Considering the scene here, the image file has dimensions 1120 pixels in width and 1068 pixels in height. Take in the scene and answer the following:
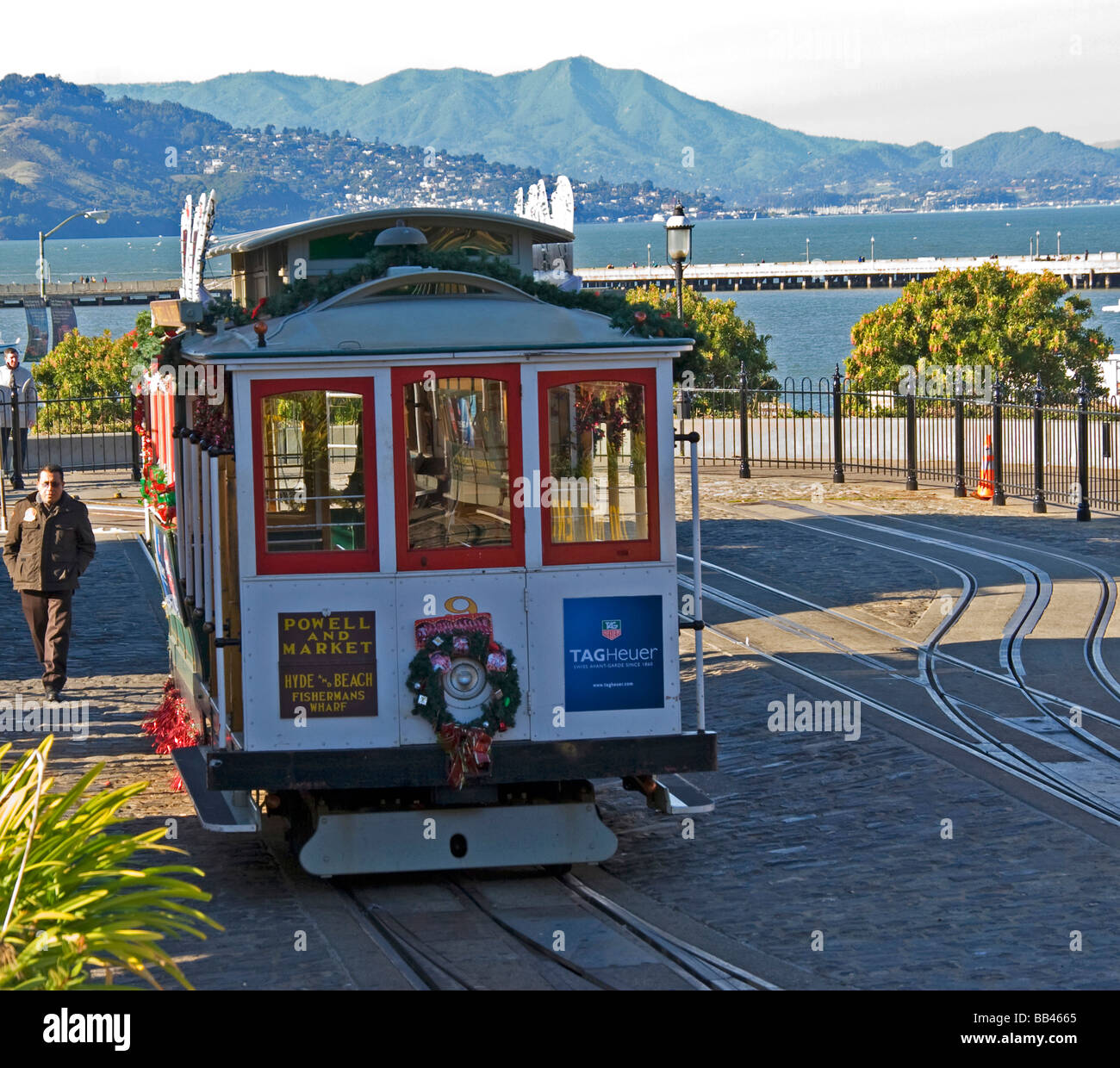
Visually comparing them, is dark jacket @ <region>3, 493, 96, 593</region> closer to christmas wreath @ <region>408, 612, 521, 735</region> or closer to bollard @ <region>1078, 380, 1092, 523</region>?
christmas wreath @ <region>408, 612, 521, 735</region>

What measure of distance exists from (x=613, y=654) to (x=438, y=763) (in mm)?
1107

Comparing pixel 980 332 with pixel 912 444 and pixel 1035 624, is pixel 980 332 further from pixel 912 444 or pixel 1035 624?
pixel 1035 624

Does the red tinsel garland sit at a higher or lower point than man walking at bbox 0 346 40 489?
lower

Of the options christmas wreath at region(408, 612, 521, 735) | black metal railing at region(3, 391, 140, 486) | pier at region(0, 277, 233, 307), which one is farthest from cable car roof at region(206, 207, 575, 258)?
pier at region(0, 277, 233, 307)

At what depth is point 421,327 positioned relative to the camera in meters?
8.56

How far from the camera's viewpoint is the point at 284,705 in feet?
27.8

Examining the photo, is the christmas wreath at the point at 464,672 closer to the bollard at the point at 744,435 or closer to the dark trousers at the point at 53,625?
the dark trousers at the point at 53,625

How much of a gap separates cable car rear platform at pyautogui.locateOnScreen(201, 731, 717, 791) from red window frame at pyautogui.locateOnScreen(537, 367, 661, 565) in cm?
98

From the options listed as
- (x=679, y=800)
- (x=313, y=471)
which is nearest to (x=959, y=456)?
(x=679, y=800)

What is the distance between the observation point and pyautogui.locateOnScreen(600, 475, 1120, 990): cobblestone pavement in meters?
7.61

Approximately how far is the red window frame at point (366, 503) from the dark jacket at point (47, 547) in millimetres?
4962

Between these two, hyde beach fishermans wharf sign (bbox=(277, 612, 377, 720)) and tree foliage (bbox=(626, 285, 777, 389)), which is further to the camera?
tree foliage (bbox=(626, 285, 777, 389))
